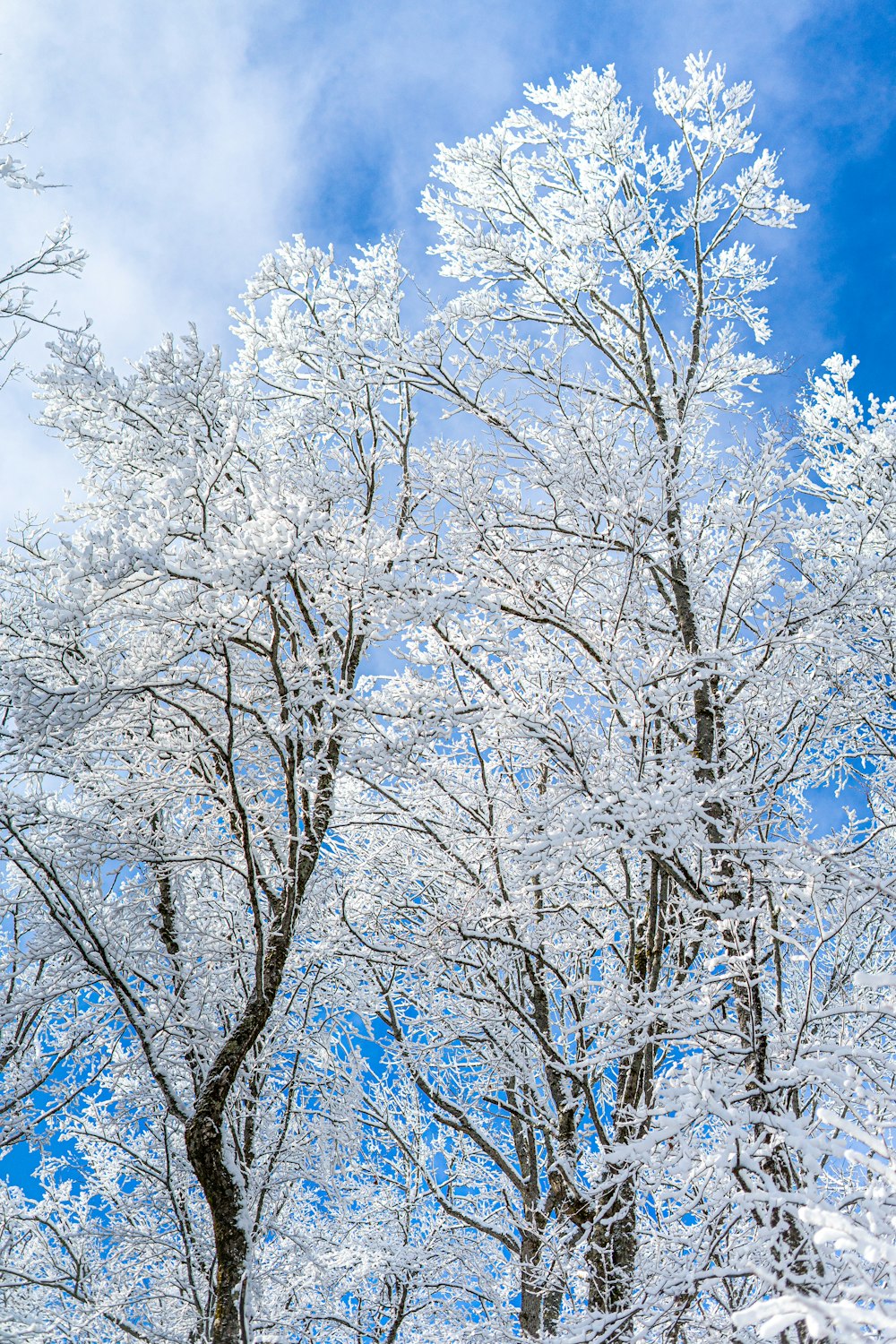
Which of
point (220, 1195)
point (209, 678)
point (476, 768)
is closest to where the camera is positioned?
point (220, 1195)

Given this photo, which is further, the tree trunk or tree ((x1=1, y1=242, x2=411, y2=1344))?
the tree trunk

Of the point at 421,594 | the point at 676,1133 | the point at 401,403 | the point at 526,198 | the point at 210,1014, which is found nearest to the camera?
the point at 676,1133

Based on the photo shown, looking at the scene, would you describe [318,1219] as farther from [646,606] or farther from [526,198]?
[526,198]

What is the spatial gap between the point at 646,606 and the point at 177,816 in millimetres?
4143

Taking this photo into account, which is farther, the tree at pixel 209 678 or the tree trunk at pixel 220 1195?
the tree trunk at pixel 220 1195

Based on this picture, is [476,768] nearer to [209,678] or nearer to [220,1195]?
[209,678]

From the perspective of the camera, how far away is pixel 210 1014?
20.5 feet

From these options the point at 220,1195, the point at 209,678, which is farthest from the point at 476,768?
the point at 220,1195

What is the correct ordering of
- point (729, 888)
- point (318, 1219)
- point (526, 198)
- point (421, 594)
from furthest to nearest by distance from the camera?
point (318, 1219)
point (526, 198)
point (729, 888)
point (421, 594)

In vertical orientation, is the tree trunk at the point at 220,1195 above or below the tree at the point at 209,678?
below

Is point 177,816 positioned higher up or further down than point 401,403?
further down

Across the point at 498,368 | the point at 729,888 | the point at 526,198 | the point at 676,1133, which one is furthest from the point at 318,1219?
the point at 526,198

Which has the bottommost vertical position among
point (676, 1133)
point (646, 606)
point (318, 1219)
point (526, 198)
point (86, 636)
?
point (676, 1133)

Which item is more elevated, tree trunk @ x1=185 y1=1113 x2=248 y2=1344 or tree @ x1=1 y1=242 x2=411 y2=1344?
tree @ x1=1 y1=242 x2=411 y2=1344
